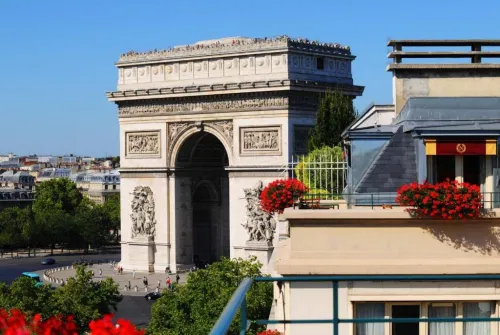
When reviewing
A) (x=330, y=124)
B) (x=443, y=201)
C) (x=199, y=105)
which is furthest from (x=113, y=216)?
(x=443, y=201)

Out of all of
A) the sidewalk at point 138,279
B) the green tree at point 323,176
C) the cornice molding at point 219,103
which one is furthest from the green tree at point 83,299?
the cornice molding at point 219,103

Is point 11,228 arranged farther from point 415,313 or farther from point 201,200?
point 415,313

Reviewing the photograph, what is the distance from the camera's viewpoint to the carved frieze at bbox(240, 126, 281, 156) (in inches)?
1699

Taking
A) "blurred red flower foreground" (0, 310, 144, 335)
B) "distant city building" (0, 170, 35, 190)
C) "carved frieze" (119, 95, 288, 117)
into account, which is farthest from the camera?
"distant city building" (0, 170, 35, 190)

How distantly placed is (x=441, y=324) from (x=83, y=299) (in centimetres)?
2350

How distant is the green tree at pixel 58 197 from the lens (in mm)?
96500

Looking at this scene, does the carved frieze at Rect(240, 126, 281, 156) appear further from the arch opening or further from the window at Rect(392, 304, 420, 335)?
the window at Rect(392, 304, 420, 335)

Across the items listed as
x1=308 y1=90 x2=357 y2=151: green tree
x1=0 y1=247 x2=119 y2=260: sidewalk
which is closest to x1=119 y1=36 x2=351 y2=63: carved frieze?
x1=308 y1=90 x2=357 y2=151: green tree

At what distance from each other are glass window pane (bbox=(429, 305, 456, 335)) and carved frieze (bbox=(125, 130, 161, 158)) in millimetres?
37080

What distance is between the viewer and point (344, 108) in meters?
34.0

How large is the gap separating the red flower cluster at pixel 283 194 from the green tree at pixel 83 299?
56.3 ft

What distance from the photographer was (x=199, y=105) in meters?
45.6

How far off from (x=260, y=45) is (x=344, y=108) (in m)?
10.2

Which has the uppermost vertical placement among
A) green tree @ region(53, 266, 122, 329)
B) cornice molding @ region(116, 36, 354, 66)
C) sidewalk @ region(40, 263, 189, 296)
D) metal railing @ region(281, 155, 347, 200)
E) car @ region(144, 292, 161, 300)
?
cornice molding @ region(116, 36, 354, 66)
